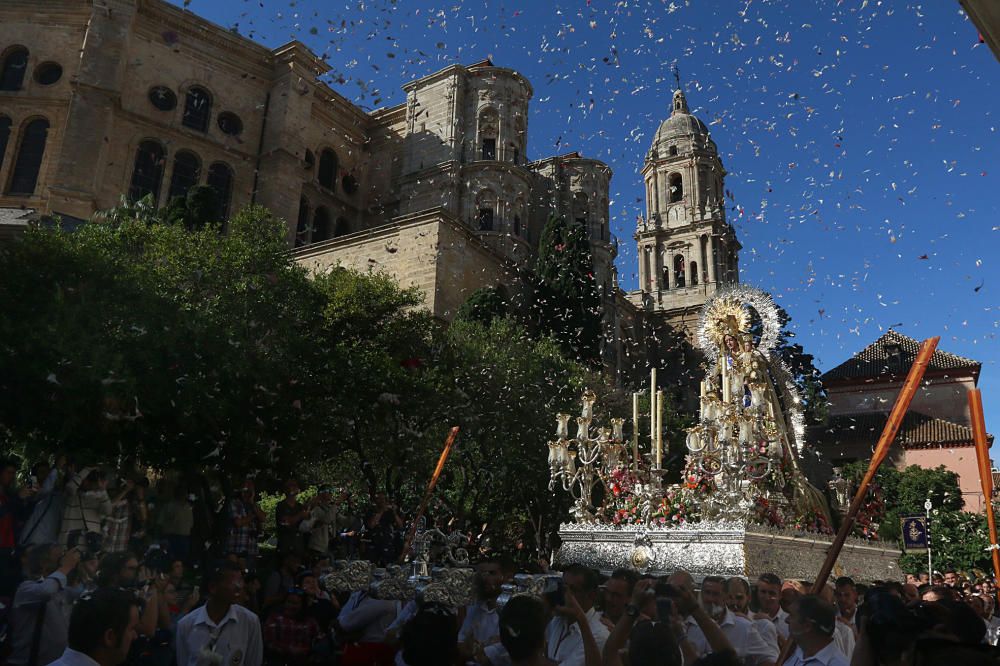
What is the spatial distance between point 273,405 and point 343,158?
95.7 feet

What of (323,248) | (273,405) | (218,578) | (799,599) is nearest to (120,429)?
(273,405)

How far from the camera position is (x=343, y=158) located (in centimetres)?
4303

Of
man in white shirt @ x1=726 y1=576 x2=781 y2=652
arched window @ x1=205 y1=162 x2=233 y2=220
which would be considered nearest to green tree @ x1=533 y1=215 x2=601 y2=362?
arched window @ x1=205 y1=162 x2=233 y2=220

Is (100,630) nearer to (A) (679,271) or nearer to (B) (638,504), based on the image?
(B) (638,504)

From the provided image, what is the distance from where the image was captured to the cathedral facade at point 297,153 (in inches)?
1230

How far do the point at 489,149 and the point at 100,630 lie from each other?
→ 39786 mm

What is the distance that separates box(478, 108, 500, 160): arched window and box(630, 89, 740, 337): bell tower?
55.7 feet

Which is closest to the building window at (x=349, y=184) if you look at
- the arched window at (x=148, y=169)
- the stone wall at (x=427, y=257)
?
the arched window at (x=148, y=169)

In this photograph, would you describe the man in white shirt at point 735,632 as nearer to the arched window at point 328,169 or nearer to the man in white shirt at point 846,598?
the man in white shirt at point 846,598

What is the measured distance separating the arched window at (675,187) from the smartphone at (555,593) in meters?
52.2

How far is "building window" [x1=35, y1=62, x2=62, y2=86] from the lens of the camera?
33531 mm

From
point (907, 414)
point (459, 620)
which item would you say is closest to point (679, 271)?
point (907, 414)

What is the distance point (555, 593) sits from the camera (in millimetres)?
5379

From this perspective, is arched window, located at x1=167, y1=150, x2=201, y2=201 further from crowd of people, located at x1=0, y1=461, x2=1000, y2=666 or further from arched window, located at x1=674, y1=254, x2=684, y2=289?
arched window, located at x1=674, y1=254, x2=684, y2=289
